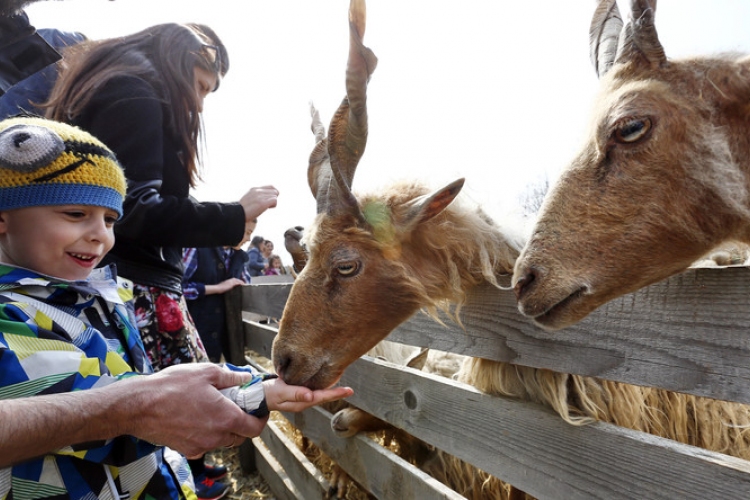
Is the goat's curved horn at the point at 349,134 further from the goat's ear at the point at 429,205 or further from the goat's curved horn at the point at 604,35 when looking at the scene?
the goat's curved horn at the point at 604,35

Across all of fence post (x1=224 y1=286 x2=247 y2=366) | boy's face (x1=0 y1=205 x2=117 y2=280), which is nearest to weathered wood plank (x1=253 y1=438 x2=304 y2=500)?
fence post (x1=224 y1=286 x2=247 y2=366)

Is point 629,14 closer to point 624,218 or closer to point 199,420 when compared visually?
point 624,218

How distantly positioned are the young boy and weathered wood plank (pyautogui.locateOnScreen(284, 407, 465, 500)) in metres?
0.73

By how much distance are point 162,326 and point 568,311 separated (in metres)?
2.16

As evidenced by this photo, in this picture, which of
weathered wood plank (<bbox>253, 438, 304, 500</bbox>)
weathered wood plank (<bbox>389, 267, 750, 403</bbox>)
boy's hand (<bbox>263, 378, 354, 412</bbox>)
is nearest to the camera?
weathered wood plank (<bbox>389, 267, 750, 403</bbox>)

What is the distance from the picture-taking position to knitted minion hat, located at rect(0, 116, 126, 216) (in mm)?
1453

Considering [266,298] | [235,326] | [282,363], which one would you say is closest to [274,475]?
[266,298]

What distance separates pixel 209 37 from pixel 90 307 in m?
2.00

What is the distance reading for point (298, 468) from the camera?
339 cm

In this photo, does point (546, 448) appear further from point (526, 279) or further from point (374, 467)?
point (374, 467)

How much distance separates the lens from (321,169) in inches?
87.8

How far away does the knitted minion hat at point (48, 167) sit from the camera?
1453mm

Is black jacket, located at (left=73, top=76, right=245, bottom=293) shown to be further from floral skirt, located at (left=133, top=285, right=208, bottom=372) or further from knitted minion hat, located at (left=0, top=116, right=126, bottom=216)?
knitted minion hat, located at (left=0, top=116, right=126, bottom=216)

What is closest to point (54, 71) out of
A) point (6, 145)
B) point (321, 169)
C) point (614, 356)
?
point (6, 145)
